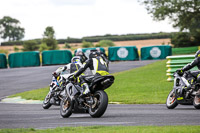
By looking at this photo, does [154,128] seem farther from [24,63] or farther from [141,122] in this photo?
[24,63]

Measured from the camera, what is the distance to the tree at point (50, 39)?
94.2 metres

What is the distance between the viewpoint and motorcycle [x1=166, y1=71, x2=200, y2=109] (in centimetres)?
1209

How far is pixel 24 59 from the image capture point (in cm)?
4719

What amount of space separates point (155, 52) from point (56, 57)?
1015 cm

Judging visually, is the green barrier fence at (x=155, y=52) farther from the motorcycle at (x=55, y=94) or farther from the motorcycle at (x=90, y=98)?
the motorcycle at (x=90, y=98)

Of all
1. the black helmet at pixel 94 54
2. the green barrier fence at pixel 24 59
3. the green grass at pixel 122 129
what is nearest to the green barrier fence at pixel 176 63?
the black helmet at pixel 94 54

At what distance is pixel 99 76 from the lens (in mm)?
10680

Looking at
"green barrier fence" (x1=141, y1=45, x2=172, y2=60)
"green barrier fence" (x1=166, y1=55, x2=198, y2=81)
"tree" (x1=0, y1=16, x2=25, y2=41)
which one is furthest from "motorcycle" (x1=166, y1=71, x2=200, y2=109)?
"tree" (x1=0, y1=16, x2=25, y2=41)

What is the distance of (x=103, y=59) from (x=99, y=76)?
68cm

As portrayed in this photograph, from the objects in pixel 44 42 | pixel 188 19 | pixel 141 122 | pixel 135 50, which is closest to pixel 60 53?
pixel 135 50

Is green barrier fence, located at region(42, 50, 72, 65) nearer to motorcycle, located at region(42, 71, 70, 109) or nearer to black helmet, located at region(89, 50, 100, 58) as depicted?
motorcycle, located at region(42, 71, 70, 109)

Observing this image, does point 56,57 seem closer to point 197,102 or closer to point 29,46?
point 197,102

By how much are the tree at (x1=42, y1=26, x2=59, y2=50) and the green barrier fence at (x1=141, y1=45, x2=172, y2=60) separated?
1821 inches

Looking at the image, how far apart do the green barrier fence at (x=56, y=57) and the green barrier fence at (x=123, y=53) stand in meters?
4.60
